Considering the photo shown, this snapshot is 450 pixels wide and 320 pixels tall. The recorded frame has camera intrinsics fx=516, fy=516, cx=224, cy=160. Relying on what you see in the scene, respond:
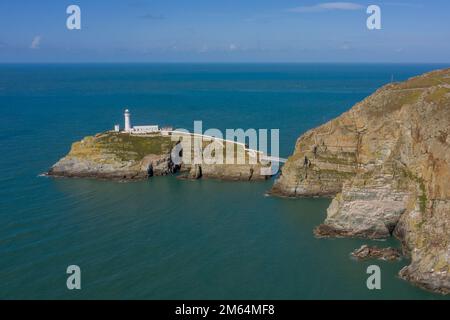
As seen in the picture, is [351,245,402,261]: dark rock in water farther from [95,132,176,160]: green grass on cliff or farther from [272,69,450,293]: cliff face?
[95,132,176,160]: green grass on cliff

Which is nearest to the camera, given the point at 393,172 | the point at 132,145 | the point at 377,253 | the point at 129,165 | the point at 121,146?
the point at 377,253

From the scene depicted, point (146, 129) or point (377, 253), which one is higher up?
point (146, 129)

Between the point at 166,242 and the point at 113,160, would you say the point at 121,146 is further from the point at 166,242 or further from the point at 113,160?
the point at 166,242

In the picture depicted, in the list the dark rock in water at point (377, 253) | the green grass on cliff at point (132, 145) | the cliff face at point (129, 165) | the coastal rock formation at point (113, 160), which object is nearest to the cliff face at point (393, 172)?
the dark rock in water at point (377, 253)

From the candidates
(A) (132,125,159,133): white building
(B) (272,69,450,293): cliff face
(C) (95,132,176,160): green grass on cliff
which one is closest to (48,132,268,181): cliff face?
(C) (95,132,176,160): green grass on cliff

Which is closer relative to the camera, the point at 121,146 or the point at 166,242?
the point at 166,242

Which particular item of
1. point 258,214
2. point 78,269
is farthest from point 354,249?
point 78,269

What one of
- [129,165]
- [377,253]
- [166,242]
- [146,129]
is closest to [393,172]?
[377,253]
